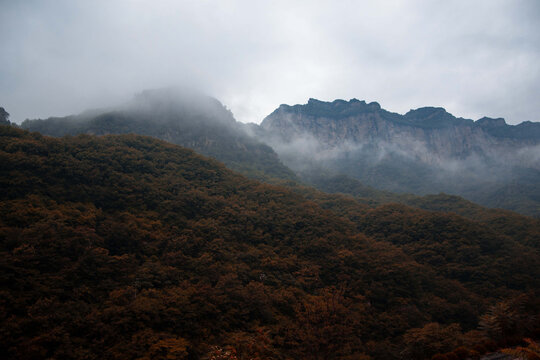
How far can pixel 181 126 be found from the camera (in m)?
127

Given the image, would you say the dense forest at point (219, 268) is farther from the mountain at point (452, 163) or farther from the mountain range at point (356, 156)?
the mountain at point (452, 163)

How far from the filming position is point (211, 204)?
175ft

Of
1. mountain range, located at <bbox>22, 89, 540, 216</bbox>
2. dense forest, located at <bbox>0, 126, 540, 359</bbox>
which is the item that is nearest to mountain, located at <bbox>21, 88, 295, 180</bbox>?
mountain range, located at <bbox>22, 89, 540, 216</bbox>

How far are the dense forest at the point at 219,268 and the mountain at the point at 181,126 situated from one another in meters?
50.5

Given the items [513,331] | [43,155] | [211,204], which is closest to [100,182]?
[43,155]

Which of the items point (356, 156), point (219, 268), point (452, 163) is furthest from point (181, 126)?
point (452, 163)

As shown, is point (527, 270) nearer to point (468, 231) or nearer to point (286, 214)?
point (468, 231)

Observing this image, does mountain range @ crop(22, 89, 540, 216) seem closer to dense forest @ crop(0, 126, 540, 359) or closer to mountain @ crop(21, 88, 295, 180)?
mountain @ crop(21, 88, 295, 180)

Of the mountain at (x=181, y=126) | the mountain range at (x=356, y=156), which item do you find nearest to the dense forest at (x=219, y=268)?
the mountain range at (x=356, y=156)

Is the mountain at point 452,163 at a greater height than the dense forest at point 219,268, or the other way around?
the mountain at point 452,163

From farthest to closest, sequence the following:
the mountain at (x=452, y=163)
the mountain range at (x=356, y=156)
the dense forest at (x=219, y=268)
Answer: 1. the mountain at (x=452, y=163)
2. the mountain range at (x=356, y=156)
3. the dense forest at (x=219, y=268)

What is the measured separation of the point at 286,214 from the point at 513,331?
129 feet

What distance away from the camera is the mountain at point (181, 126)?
112000mm

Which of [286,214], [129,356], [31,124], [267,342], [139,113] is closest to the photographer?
[129,356]
